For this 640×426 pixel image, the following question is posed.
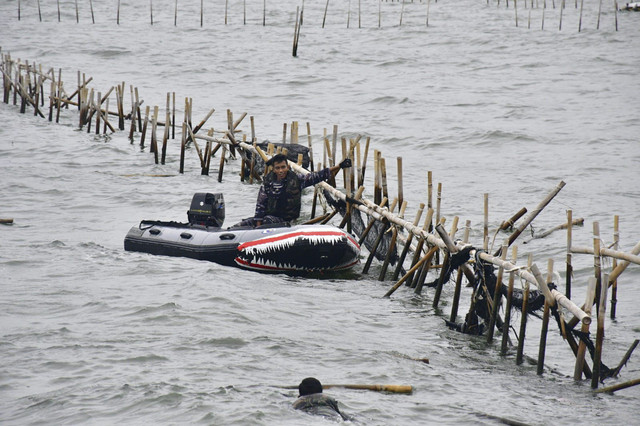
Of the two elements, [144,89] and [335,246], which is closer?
[335,246]

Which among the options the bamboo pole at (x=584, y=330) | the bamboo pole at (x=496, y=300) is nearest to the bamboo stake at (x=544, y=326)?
the bamboo pole at (x=584, y=330)

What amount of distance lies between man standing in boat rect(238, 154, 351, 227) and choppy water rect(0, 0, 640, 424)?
1369mm

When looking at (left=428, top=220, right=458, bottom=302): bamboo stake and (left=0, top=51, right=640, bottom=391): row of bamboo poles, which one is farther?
(left=428, top=220, right=458, bottom=302): bamboo stake

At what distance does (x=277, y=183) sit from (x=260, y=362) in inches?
189

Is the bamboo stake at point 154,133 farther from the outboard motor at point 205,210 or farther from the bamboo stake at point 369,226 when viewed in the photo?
the bamboo stake at point 369,226

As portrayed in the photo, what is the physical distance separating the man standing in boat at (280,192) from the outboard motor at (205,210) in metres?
0.39

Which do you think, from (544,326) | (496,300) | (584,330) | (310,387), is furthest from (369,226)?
(310,387)

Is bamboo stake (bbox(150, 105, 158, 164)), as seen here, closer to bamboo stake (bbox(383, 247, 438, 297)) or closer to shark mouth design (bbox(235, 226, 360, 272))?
shark mouth design (bbox(235, 226, 360, 272))

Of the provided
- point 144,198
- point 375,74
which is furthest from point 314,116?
point 144,198

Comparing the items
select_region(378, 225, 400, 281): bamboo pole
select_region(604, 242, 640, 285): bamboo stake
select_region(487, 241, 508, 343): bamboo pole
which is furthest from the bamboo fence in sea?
select_region(604, 242, 640, 285): bamboo stake

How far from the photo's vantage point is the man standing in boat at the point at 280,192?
1152 cm

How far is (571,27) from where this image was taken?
32.6 metres

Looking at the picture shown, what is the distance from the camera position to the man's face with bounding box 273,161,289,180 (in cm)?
1151

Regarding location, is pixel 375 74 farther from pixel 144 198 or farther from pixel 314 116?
pixel 144 198
